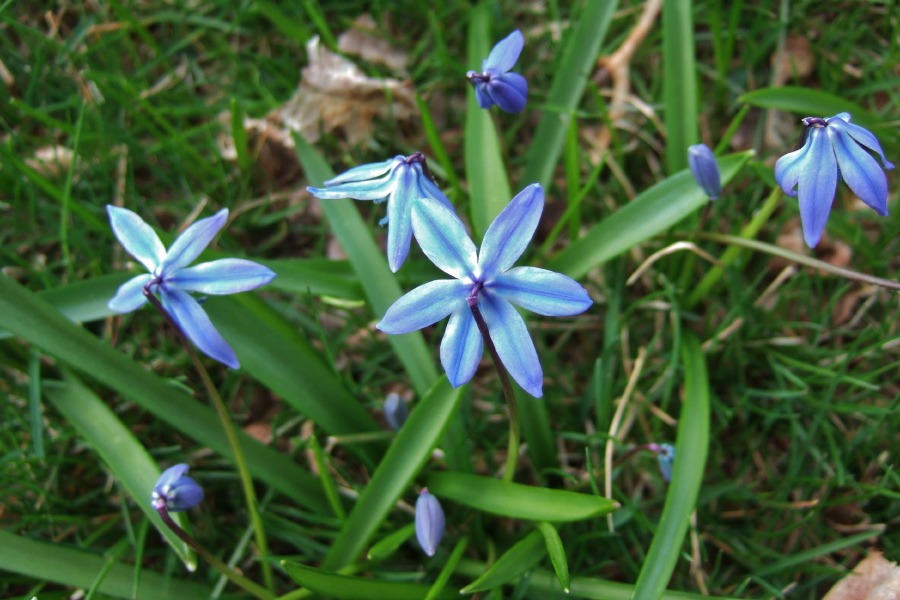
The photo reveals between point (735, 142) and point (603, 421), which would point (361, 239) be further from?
point (735, 142)

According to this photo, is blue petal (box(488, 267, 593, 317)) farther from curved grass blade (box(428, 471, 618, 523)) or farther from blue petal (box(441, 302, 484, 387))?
curved grass blade (box(428, 471, 618, 523))

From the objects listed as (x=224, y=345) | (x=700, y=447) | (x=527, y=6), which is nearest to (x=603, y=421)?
(x=700, y=447)

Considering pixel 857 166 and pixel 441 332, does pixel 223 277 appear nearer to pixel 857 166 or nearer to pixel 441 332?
pixel 441 332

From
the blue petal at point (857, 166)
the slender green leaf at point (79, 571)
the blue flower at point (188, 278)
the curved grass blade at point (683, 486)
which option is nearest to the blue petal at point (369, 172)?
the blue flower at point (188, 278)

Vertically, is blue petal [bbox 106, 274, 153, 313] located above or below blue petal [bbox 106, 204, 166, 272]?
below

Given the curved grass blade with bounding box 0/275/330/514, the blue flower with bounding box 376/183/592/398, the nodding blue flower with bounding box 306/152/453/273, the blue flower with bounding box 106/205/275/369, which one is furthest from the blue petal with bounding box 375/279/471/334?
the curved grass blade with bounding box 0/275/330/514

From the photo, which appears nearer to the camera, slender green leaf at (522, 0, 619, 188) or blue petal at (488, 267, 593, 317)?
blue petal at (488, 267, 593, 317)
